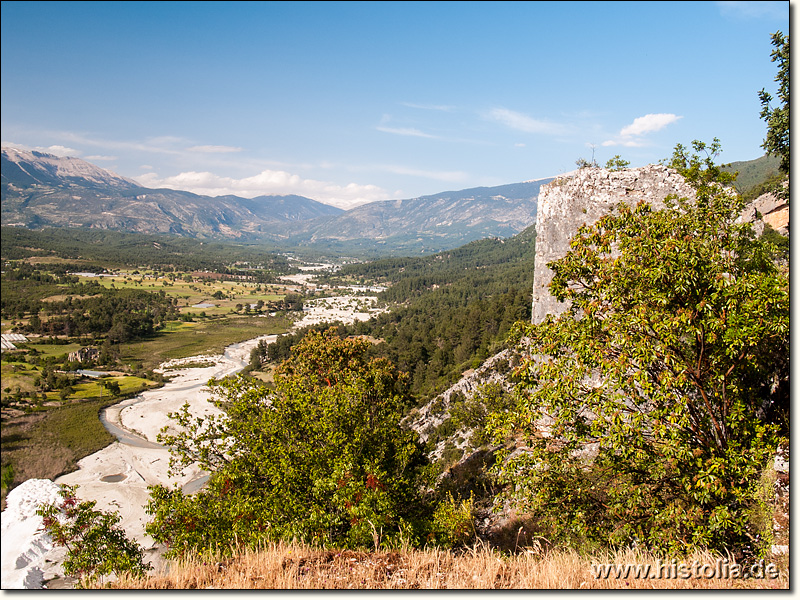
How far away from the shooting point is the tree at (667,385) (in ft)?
25.2

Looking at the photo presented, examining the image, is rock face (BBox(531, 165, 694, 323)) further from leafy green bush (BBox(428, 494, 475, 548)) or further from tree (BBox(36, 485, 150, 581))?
tree (BBox(36, 485, 150, 581))

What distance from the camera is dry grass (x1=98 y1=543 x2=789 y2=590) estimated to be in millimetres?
7254

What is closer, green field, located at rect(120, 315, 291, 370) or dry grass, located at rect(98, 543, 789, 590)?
dry grass, located at rect(98, 543, 789, 590)

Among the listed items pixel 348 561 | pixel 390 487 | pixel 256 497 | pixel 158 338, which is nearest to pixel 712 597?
pixel 348 561

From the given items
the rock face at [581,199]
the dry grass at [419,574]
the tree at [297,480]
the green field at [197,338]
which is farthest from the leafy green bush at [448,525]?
the green field at [197,338]

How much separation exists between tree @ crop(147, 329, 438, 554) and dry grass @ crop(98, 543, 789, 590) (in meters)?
2.51

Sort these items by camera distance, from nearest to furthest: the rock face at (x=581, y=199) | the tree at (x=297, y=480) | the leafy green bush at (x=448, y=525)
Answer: the tree at (x=297, y=480), the leafy green bush at (x=448, y=525), the rock face at (x=581, y=199)

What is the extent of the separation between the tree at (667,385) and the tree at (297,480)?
467cm

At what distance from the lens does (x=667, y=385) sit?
7496mm

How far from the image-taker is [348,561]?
8.82 m

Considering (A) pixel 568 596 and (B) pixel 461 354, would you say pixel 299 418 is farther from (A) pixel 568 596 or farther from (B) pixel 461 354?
(B) pixel 461 354

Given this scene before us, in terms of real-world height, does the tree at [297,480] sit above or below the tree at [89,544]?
above

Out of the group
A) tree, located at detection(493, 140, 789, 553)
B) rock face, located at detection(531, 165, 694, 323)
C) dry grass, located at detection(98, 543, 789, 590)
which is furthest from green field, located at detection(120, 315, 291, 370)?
tree, located at detection(493, 140, 789, 553)

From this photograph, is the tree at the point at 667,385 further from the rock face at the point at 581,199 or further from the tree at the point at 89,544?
the tree at the point at 89,544
